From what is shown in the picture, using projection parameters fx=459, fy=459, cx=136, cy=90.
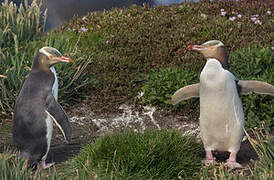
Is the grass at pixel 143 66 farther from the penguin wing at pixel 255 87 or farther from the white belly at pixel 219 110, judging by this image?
the penguin wing at pixel 255 87

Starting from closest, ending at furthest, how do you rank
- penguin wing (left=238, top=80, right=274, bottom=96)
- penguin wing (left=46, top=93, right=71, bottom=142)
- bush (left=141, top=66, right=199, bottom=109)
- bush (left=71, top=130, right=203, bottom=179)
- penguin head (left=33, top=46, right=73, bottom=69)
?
bush (left=71, top=130, right=203, bottom=179), penguin wing (left=238, top=80, right=274, bottom=96), penguin wing (left=46, top=93, right=71, bottom=142), penguin head (left=33, top=46, right=73, bottom=69), bush (left=141, top=66, right=199, bottom=109)

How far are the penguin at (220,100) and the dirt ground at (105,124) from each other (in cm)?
118

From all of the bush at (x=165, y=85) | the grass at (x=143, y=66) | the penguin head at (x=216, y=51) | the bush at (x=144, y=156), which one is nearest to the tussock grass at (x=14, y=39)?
the grass at (x=143, y=66)

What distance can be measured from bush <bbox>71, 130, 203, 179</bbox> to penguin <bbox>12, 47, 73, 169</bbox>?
540 millimetres

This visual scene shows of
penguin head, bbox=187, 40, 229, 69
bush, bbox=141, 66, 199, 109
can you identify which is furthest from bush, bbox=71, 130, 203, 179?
bush, bbox=141, 66, 199, 109

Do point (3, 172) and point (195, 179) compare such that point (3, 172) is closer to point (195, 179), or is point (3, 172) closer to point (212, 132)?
point (195, 179)

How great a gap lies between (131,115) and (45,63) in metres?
2.70

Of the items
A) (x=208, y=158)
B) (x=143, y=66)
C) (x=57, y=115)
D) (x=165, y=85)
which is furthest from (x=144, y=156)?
(x=143, y=66)

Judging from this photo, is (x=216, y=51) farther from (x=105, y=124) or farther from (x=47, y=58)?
(x=105, y=124)

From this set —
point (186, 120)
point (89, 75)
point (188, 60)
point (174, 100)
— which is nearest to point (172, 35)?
point (188, 60)

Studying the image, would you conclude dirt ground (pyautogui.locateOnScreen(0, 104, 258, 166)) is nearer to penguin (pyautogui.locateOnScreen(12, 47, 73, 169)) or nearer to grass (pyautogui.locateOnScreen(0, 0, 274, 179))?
grass (pyautogui.locateOnScreen(0, 0, 274, 179))

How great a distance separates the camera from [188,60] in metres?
9.15

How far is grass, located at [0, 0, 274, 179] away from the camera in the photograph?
16.4 ft

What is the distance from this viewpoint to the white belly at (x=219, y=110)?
5.08 metres
